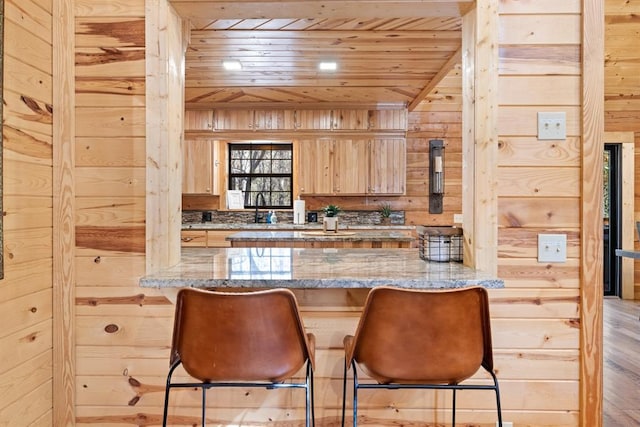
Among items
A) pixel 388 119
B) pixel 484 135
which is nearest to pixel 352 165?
pixel 388 119

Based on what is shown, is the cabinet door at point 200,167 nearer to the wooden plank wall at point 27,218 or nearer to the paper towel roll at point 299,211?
the paper towel roll at point 299,211

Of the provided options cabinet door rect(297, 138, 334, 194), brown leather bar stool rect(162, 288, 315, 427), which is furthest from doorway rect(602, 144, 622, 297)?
brown leather bar stool rect(162, 288, 315, 427)

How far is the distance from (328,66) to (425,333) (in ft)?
9.82

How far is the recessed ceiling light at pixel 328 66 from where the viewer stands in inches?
143

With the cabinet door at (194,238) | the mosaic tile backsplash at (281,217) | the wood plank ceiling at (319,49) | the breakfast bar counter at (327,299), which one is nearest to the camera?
the breakfast bar counter at (327,299)

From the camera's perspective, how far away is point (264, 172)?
543 centimetres

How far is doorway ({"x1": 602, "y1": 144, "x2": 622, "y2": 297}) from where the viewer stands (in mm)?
5262

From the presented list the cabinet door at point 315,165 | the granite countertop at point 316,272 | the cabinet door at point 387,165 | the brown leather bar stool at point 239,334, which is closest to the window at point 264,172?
the cabinet door at point 315,165

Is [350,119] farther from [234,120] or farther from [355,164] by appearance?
[234,120]

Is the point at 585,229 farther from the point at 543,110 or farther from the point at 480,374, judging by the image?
the point at 480,374

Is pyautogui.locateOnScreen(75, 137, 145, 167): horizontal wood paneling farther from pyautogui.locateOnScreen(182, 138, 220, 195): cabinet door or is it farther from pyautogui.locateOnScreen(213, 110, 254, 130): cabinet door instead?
pyautogui.locateOnScreen(213, 110, 254, 130): cabinet door

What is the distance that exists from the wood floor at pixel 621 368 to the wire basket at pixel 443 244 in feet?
4.40

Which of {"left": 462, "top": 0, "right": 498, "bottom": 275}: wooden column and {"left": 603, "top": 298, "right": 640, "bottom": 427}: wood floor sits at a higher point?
{"left": 462, "top": 0, "right": 498, "bottom": 275}: wooden column

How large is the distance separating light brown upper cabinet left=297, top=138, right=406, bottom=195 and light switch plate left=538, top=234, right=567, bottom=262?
131 inches
